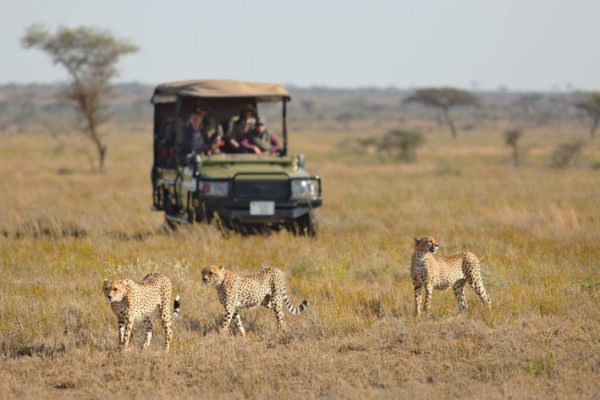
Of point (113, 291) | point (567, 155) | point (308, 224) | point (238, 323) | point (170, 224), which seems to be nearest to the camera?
point (113, 291)

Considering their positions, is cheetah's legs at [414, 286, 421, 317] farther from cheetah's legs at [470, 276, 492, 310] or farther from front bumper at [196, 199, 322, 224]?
front bumper at [196, 199, 322, 224]

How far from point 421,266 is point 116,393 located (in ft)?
10.1

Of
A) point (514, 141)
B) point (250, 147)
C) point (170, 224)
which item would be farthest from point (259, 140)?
point (514, 141)

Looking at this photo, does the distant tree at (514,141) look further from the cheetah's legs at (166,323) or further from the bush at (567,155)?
the cheetah's legs at (166,323)

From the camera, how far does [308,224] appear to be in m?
14.0

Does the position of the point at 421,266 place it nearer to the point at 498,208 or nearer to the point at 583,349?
the point at 583,349

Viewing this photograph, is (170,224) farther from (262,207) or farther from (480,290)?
(480,290)

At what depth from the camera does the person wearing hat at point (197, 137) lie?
47.6 feet

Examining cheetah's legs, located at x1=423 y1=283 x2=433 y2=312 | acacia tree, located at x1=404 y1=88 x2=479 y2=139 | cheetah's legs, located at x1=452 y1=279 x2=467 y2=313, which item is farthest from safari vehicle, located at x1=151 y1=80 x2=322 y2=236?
acacia tree, located at x1=404 y1=88 x2=479 y2=139

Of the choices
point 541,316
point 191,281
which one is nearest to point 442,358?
point 541,316

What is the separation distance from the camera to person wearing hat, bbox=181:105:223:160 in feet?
47.6

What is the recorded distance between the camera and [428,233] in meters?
14.7

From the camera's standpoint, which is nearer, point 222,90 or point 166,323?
point 166,323

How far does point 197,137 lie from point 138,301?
701 centimetres
